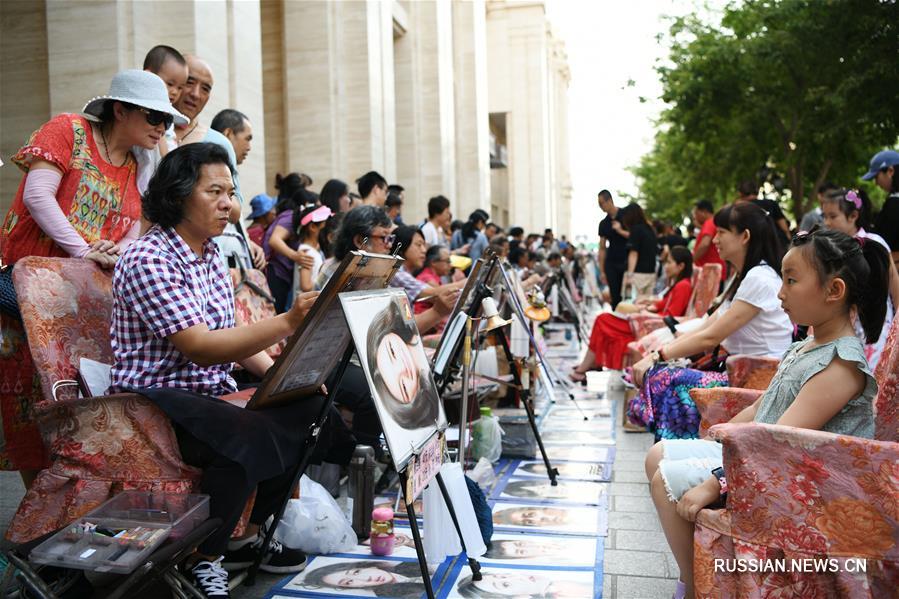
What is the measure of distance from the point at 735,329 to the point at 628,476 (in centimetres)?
142

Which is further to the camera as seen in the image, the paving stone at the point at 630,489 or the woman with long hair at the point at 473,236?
the woman with long hair at the point at 473,236

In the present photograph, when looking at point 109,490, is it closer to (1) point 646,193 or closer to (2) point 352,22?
(2) point 352,22

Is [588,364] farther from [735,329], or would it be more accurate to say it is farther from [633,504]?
[735,329]

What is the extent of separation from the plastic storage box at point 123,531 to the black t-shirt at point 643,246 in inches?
402

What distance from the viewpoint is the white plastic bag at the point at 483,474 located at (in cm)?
570

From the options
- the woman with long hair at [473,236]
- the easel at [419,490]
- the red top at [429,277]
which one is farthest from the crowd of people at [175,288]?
the woman with long hair at [473,236]

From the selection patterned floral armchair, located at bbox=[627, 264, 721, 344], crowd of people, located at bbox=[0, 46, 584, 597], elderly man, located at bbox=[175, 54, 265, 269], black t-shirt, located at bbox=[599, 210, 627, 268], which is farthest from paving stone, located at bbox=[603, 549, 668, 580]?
black t-shirt, located at bbox=[599, 210, 627, 268]

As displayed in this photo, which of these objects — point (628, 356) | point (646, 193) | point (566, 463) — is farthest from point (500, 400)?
point (646, 193)

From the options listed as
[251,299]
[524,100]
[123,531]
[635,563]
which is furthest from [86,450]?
[524,100]

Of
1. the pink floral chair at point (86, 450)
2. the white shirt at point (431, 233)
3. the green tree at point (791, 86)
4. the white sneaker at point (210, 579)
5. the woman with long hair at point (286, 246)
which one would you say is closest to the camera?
the pink floral chair at point (86, 450)

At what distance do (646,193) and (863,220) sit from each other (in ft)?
195

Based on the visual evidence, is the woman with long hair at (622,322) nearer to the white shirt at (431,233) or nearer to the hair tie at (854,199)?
the white shirt at (431,233)

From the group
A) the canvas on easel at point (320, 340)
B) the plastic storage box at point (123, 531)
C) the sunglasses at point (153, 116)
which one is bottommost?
the plastic storage box at point (123, 531)

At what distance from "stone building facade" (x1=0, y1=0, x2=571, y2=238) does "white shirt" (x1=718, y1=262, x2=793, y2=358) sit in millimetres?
5840
